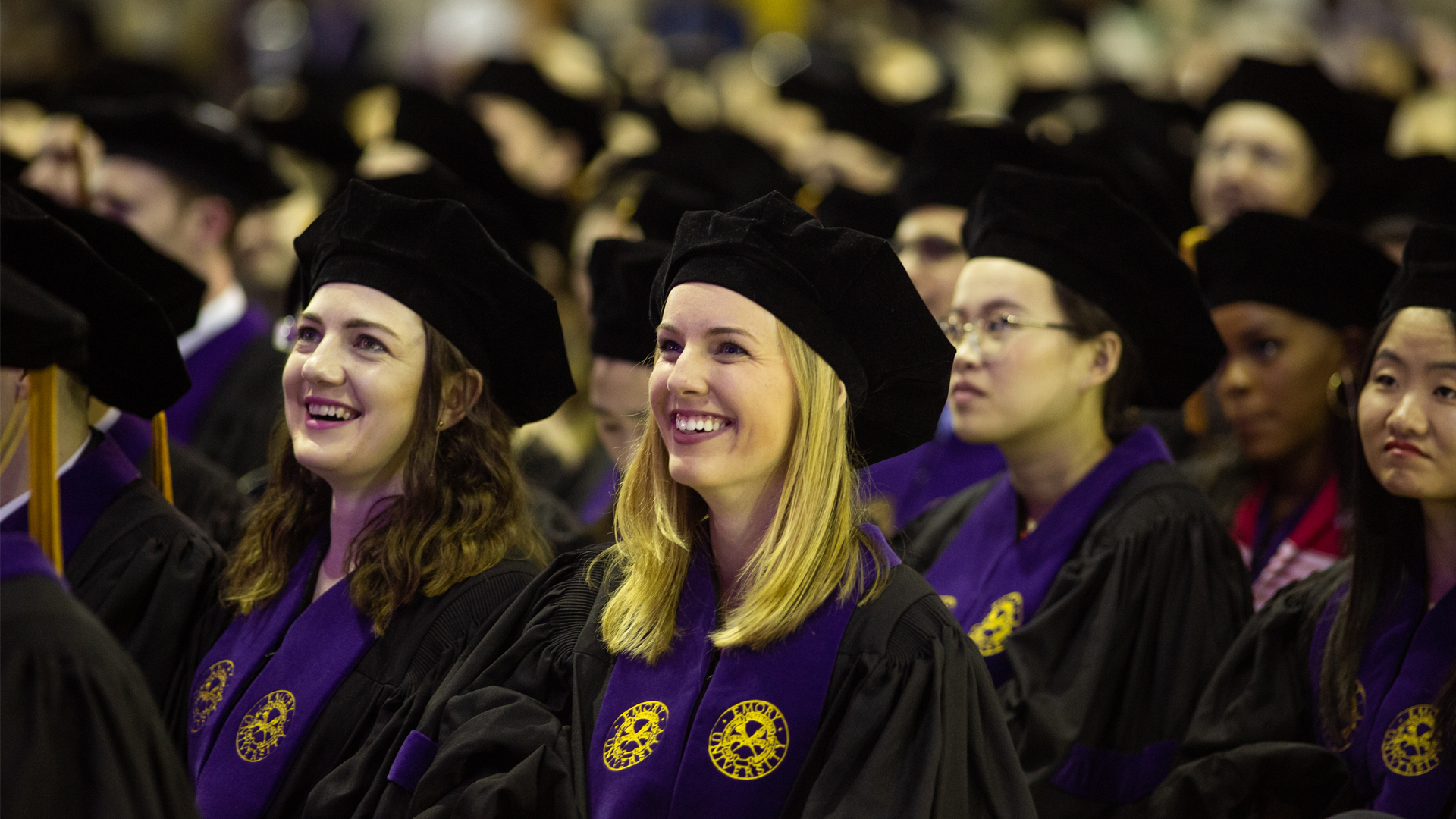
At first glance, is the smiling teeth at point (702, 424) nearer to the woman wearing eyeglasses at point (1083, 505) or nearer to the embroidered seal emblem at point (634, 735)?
the embroidered seal emblem at point (634, 735)

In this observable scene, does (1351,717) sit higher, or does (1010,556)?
(1010,556)

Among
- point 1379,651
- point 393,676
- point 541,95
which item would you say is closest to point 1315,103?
point 1379,651

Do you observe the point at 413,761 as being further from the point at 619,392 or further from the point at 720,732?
the point at 619,392

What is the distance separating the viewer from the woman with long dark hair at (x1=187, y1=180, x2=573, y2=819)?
3271 millimetres

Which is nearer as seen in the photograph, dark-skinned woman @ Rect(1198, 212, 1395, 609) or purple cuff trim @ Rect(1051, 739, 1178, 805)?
purple cuff trim @ Rect(1051, 739, 1178, 805)

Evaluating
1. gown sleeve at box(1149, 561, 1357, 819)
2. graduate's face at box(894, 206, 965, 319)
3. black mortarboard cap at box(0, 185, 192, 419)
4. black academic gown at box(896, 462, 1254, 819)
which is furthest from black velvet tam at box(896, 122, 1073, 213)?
black mortarboard cap at box(0, 185, 192, 419)

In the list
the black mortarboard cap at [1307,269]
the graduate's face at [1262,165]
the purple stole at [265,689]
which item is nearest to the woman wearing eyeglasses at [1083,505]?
the black mortarboard cap at [1307,269]

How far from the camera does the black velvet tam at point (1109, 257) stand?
4.04 m

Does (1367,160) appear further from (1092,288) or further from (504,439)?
(504,439)

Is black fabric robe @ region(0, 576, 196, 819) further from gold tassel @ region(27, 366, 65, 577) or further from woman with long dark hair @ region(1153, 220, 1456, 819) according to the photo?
woman with long dark hair @ region(1153, 220, 1456, 819)

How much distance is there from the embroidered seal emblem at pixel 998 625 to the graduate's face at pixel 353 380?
160 centimetres

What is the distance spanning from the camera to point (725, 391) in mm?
2889

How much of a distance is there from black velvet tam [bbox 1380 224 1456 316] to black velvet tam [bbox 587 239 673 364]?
78.1 inches

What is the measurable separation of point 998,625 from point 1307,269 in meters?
1.66
